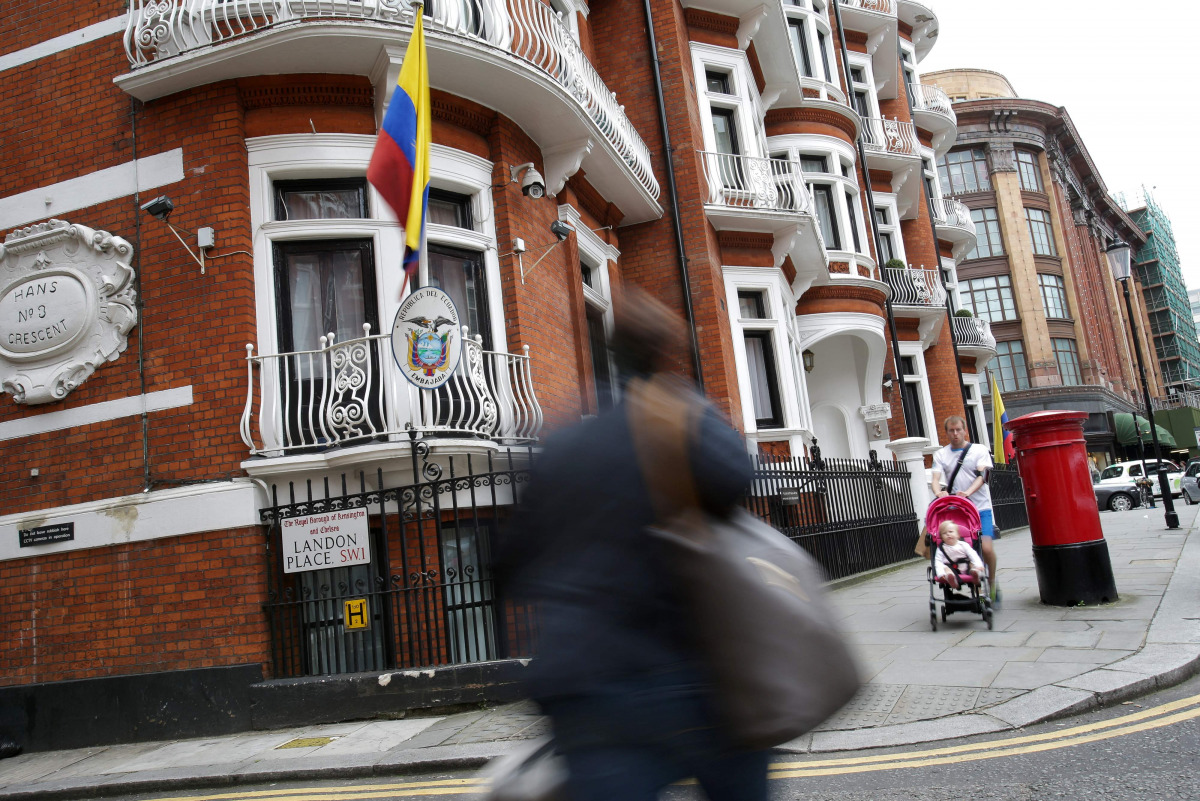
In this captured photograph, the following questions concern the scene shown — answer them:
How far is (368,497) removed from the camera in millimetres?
7320

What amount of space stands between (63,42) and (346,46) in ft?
10.9

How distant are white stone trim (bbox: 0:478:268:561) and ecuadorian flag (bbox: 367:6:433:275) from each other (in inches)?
106

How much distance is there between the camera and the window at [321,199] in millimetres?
8594

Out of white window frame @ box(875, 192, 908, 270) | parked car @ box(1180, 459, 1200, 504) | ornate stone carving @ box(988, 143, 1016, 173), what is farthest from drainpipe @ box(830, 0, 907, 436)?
ornate stone carving @ box(988, 143, 1016, 173)

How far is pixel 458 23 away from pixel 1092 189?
5838cm

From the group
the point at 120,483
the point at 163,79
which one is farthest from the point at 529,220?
the point at 120,483

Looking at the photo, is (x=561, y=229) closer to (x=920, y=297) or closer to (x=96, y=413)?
(x=96, y=413)

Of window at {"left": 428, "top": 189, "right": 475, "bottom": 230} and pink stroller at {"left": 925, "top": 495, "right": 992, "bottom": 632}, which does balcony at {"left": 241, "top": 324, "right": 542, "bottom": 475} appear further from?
pink stroller at {"left": 925, "top": 495, "right": 992, "bottom": 632}

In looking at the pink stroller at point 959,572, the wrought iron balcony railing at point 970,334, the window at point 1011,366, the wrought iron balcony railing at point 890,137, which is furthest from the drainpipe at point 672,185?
the window at point 1011,366

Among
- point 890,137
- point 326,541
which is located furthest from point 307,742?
point 890,137

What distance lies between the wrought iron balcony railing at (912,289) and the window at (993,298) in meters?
23.2

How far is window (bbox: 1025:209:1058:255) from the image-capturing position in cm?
4566

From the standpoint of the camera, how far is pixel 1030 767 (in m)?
3.91

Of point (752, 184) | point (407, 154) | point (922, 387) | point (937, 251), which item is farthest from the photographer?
point (937, 251)
